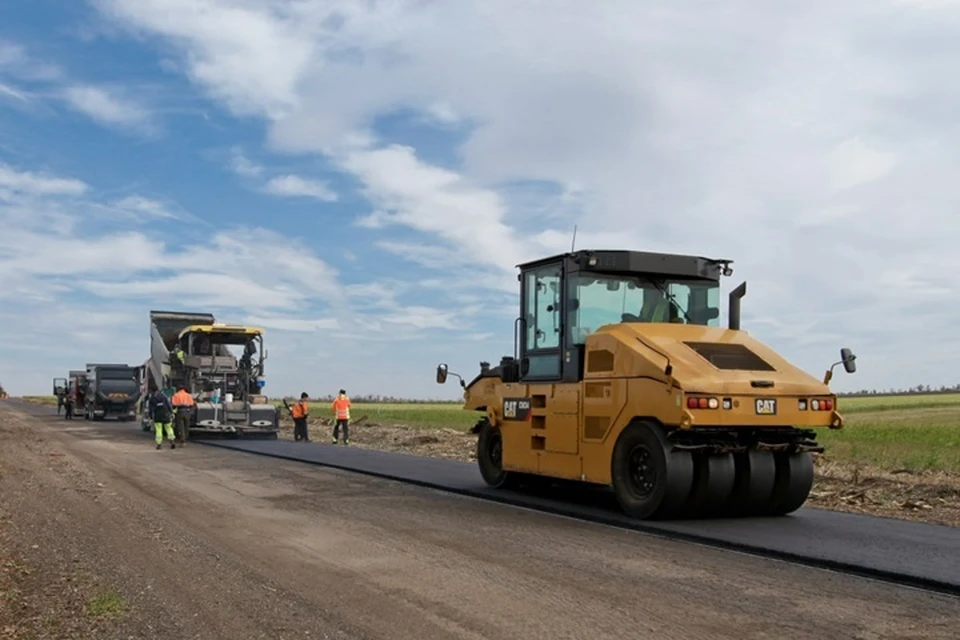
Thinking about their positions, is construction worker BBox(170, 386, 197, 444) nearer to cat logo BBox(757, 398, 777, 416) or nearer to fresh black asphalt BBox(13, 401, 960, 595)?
fresh black asphalt BBox(13, 401, 960, 595)

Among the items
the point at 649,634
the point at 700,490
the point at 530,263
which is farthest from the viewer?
the point at 530,263

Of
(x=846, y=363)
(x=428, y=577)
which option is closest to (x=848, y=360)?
(x=846, y=363)

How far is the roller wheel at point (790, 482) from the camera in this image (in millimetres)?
9492

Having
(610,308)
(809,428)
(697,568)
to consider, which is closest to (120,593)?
(697,568)

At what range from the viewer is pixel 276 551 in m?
7.59

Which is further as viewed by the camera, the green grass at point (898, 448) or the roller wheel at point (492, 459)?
the green grass at point (898, 448)

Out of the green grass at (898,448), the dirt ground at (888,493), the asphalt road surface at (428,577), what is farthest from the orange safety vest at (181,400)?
the green grass at (898,448)

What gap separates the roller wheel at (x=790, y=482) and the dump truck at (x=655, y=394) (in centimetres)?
1

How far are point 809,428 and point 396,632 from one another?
609 centimetres

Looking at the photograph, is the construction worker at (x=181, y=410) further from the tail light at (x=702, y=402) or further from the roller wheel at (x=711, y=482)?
the tail light at (x=702, y=402)

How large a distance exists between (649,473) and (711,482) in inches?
23.2

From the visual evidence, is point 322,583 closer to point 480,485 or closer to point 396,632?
point 396,632

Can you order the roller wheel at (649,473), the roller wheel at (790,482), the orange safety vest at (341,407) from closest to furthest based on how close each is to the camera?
the roller wheel at (649,473)
the roller wheel at (790,482)
the orange safety vest at (341,407)

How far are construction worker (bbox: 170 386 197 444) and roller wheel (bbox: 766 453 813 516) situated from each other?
55.6 feet
